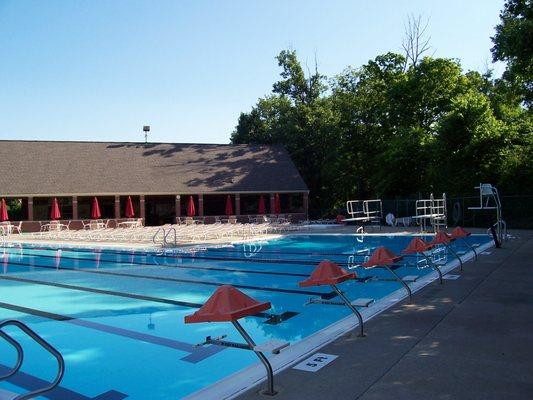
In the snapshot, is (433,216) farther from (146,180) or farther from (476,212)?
(146,180)

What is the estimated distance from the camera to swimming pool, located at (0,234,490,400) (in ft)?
20.9

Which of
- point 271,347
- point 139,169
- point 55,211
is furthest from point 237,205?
point 271,347

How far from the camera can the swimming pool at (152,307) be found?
20.9ft

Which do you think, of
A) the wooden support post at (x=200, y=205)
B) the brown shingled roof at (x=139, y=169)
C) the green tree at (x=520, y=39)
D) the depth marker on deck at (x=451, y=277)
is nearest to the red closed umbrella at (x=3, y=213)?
the brown shingled roof at (x=139, y=169)

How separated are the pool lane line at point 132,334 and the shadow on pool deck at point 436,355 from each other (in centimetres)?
199

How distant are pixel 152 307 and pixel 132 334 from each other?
1.98 m

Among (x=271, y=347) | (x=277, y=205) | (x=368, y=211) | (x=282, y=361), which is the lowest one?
(x=282, y=361)

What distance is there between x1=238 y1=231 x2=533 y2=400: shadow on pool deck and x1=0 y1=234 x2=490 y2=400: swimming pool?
2.68 feet

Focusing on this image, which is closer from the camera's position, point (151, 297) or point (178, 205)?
point (151, 297)

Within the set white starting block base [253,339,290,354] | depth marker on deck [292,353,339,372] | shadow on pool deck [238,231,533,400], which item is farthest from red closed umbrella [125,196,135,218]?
white starting block base [253,339,290,354]

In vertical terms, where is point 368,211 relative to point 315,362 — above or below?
above

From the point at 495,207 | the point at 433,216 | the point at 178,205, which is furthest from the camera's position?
the point at 178,205

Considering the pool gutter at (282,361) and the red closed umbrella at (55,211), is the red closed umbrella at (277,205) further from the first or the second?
the pool gutter at (282,361)

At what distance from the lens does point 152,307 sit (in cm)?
1021
